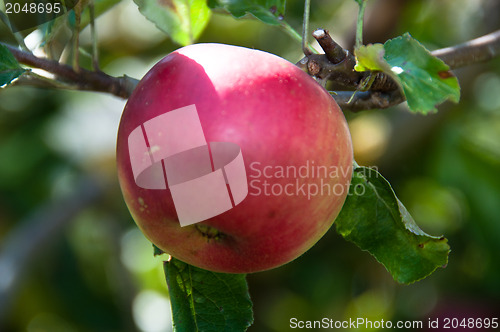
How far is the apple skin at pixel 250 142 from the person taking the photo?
600 millimetres

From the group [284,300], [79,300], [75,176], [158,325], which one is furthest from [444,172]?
[79,300]

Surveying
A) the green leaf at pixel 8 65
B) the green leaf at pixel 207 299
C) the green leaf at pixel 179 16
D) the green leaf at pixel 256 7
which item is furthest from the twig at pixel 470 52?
the green leaf at pixel 8 65

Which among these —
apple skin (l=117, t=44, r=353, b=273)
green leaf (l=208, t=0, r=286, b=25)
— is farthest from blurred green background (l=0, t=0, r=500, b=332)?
apple skin (l=117, t=44, r=353, b=273)

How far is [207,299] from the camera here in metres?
0.84

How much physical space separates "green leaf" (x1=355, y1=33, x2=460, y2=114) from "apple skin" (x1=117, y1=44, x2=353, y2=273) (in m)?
0.07

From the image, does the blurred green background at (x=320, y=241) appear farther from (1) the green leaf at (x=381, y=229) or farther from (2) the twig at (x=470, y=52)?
(1) the green leaf at (x=381, y=229)

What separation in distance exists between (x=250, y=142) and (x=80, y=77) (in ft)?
1.28

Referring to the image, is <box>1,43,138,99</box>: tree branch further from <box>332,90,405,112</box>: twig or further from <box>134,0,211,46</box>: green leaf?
<box>332,90,405,112</box>: twig

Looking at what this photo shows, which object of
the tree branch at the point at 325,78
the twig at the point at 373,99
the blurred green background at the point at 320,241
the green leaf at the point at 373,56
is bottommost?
the blurred green background at the point at 320,241

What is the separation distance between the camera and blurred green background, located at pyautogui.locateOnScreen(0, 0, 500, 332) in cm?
178

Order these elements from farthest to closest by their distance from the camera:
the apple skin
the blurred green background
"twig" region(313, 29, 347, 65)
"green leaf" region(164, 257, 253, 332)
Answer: the blurred green background → "green leaf" region(164, 257, 253, 332) → "twig" region(313, 29, 347, 65) → the apple skin

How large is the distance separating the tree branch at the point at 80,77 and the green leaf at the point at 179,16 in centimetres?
11

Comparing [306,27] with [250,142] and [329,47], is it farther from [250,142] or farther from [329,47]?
[250,142]

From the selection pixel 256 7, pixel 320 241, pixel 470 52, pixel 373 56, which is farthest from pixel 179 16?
pixel 320 241
